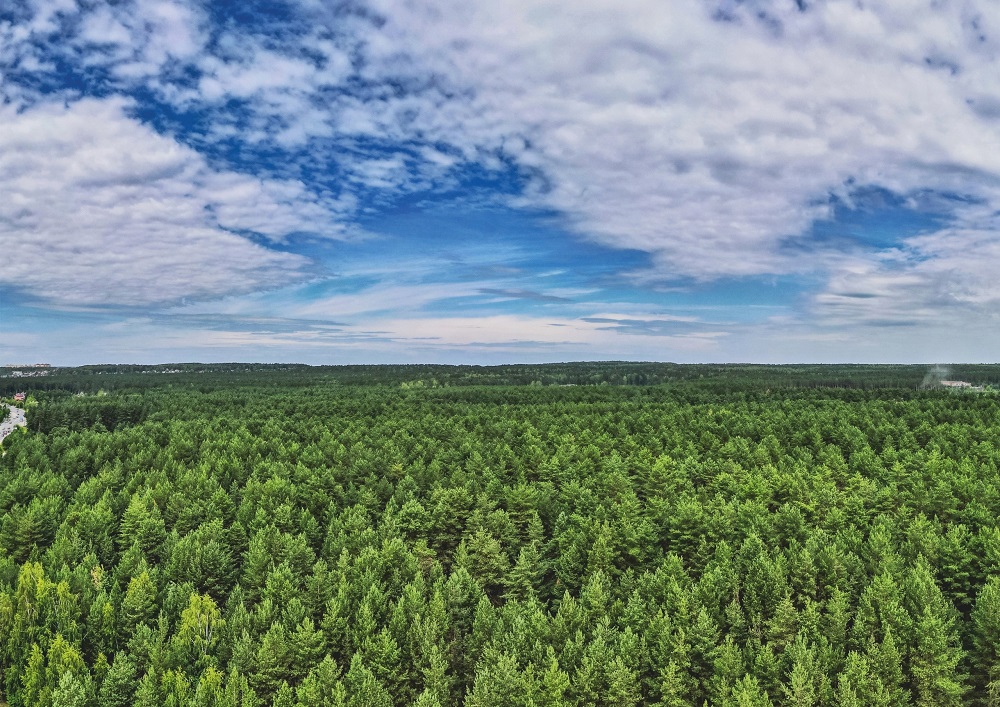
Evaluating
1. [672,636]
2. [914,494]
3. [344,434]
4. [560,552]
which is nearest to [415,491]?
[560,552]

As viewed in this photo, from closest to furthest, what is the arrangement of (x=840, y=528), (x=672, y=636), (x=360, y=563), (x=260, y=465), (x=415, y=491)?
1. (x=672, y=636)
2. (x=360, y=563)
3. (x=840, y=528)
4. (x=415, y=491)
5. (x=260, y=465)

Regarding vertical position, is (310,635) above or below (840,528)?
below

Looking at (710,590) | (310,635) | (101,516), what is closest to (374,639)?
(310,635)

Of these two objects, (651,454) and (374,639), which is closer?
(374,639)

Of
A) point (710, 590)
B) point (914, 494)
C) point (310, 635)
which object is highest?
point (914, 494)

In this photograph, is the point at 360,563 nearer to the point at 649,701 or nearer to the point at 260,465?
the point at 649,701

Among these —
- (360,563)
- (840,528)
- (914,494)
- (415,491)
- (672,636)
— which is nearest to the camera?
(672,636)
